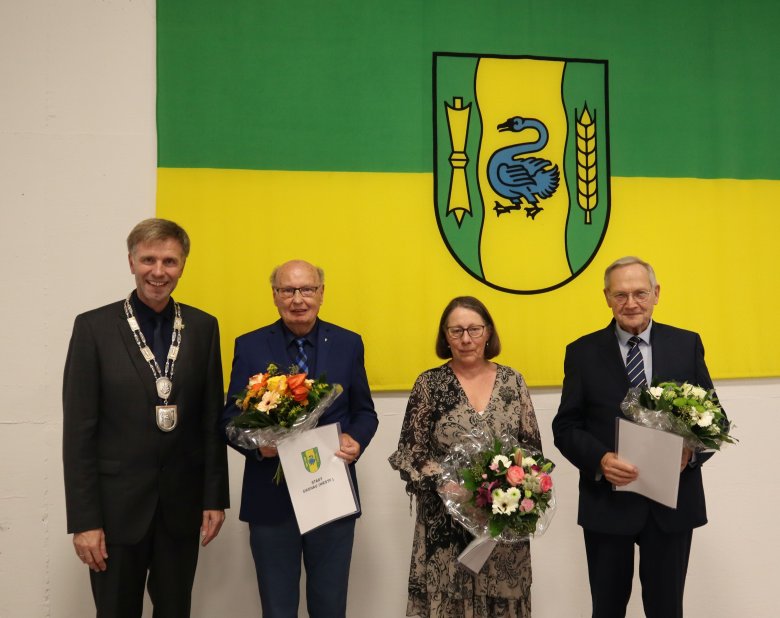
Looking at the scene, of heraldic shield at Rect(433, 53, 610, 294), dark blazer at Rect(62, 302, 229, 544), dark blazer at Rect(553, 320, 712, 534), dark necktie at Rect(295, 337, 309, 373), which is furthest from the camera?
heraldic shield at Rect(433, 53, 610, 294)

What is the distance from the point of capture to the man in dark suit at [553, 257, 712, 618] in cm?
232

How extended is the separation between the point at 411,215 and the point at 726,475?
Answer: 2.34 m

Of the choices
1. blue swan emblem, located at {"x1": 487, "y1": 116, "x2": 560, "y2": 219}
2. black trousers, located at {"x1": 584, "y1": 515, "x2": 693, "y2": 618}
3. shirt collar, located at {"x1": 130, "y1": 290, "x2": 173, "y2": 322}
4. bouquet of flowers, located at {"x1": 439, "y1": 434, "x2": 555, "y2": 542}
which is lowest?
black trousers, located at {"x1": 584, "y1": 515, "x2": 693, "y2": 618}

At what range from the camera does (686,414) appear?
2.08 metres

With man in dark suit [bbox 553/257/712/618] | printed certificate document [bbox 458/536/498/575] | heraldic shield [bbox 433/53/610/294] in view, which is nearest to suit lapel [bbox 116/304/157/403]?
printed certificate document [bbox 458/536/498/575]

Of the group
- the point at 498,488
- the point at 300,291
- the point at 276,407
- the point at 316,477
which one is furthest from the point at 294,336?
the point at 498,488

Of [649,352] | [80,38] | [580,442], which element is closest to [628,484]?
[580,442]

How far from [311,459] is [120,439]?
25.5 inches

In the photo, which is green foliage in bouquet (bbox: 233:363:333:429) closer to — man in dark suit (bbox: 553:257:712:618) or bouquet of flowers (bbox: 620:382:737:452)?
man in dark suit (bbox: 553:257:712:618)

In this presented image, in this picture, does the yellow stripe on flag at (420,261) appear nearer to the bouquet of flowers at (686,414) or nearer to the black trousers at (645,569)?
the black trousers at (645,569)

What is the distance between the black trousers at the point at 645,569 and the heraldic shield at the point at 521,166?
1460 millimetres

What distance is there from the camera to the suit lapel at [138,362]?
2.15 meters

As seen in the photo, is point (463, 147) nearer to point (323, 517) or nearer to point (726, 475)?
point (323, 517)

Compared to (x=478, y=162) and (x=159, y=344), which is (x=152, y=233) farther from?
(x=478, y=162)
